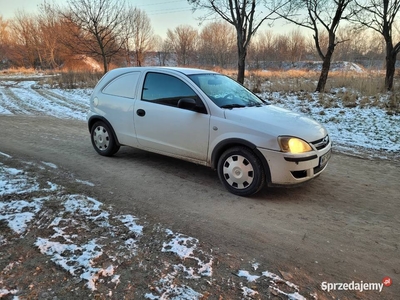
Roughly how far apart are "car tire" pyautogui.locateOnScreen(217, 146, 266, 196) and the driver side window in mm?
895

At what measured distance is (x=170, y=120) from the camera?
174 inches

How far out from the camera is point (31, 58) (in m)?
46.8

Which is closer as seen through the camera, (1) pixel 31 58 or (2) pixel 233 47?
(1) pixel 31 58

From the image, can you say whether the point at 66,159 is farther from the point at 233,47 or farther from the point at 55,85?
the point at 233,47

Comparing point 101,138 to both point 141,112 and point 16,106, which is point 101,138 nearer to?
point 141,112

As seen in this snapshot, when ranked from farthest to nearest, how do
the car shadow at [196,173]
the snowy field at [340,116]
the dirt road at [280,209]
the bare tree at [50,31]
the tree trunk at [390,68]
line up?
the bare tree at [50,31] → the tree trunk at [390,68] → the snowy field at [340,116] → the car shadow at [196,173] → the dirt road at [280,209]

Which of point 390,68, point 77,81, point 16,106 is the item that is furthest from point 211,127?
point 77,81

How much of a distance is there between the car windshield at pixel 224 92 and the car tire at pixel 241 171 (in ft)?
2.47

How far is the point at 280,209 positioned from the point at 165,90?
2.55 metres

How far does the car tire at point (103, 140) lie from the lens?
538cm

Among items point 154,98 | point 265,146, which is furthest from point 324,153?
point 154,98

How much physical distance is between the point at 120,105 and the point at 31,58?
51.4m

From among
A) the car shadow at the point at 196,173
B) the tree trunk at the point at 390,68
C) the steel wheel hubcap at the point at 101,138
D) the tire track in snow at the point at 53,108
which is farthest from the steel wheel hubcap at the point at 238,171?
the tree trunk at the point at 390,68

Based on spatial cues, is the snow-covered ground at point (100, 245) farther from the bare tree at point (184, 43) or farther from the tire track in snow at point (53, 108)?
the bare tree at point (184, 43)
